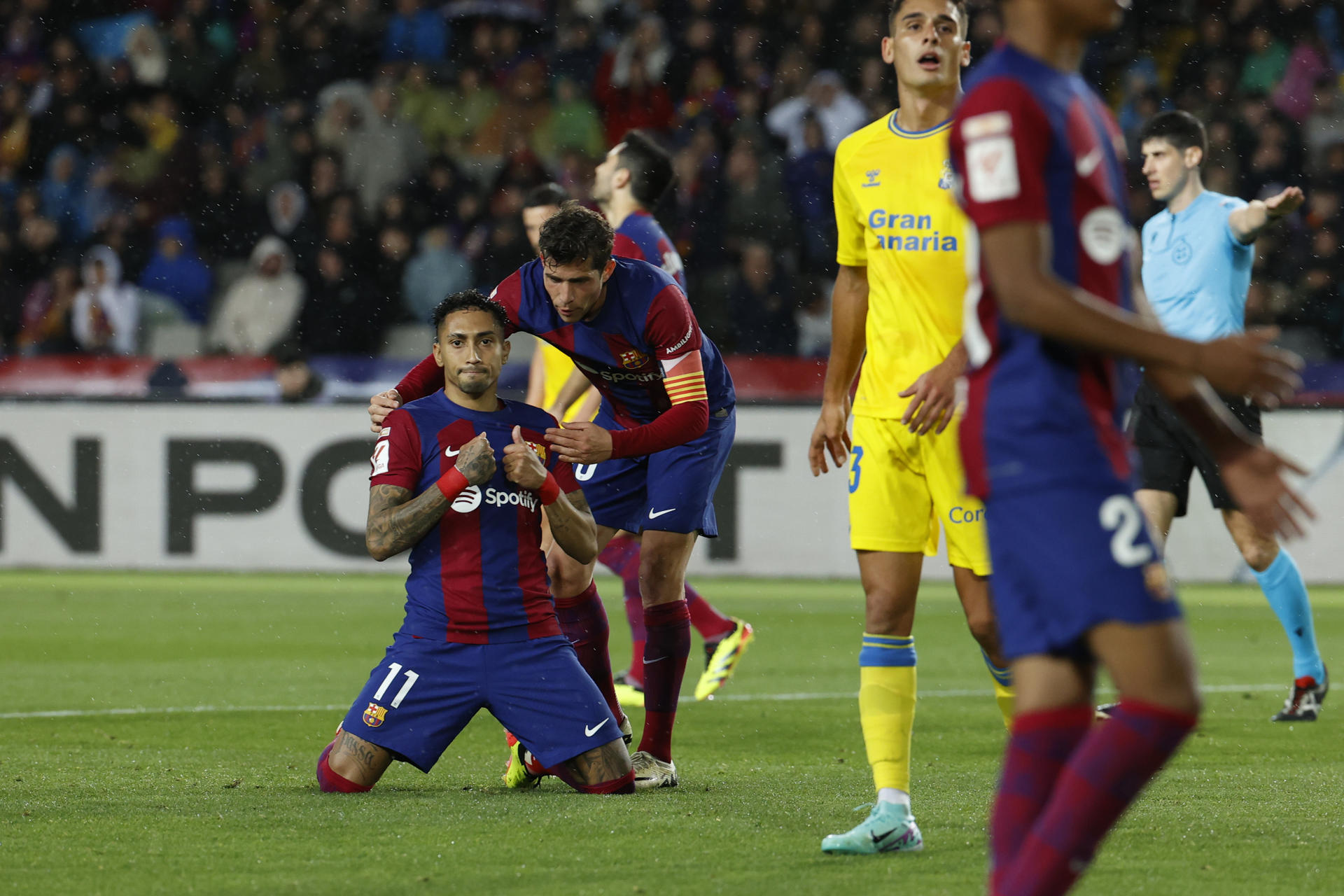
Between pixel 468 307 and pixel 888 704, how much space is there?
178 centimetres

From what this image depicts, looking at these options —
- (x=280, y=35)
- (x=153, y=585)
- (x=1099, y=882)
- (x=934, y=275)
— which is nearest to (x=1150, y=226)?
(x=934, y=275)

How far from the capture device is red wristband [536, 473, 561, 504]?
17.0ft

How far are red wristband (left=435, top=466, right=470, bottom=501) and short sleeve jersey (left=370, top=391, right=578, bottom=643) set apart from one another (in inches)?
3.7

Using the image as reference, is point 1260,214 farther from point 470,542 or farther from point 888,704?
→ point 470,542

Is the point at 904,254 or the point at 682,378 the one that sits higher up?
the point at 904,254

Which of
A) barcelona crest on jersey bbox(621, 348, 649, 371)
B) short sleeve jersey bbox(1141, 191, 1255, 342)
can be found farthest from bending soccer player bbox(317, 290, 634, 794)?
short sleeve jersey bbox(1141, 191, 1255, 342)

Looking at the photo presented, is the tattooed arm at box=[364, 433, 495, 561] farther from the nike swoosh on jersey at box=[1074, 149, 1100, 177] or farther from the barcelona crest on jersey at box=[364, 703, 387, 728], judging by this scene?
the nike swoosh on jersey at box=[1074, 149, 1100, 177]

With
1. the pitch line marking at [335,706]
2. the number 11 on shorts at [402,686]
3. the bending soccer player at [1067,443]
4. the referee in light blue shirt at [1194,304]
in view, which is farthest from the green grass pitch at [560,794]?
the bending soccer player at [1067,443]

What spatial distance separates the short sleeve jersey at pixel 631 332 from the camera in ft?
17.8

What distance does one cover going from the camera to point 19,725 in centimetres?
658

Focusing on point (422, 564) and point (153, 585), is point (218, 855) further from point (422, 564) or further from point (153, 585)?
point (153, 585)

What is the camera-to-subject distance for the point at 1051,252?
2.84 metres

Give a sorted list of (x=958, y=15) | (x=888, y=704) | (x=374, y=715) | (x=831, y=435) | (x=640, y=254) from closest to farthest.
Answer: (x=888, y=704) < (x=958, y=15) < (x=831, y=435) < (x=374, y=715) < (x=640, y=254)

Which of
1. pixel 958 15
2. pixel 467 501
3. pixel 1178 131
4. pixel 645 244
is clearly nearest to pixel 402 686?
pixel 467 501
